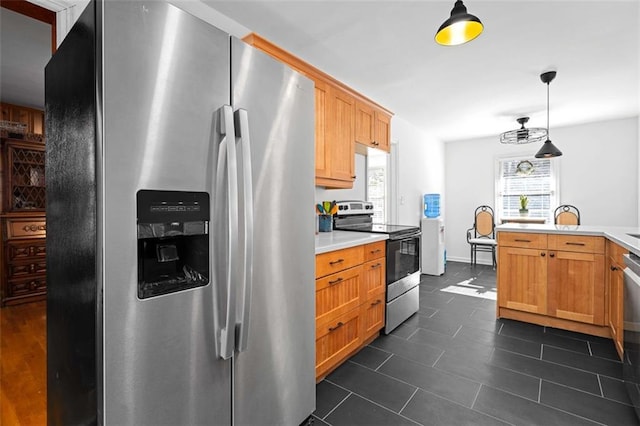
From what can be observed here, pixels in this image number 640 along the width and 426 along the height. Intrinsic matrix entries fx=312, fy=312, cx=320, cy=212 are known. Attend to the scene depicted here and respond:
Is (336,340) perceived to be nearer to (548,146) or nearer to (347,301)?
(347,301)

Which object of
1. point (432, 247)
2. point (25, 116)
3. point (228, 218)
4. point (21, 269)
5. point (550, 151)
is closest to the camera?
point (228, 218)

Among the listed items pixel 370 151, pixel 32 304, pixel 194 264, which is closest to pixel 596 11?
pixel 370 151

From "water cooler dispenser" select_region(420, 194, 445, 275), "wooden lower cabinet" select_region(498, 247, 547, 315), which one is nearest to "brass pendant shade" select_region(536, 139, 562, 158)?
"wooden lower cabinet" select_region(498, 247, 547, 315)

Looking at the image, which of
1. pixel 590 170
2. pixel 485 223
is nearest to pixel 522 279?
pixel 485 223

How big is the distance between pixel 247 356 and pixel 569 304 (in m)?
2.99

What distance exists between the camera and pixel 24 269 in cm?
391

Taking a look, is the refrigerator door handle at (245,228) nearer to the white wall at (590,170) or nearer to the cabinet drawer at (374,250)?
the cabinet drawer at (374,250)

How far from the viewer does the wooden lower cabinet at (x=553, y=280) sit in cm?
269

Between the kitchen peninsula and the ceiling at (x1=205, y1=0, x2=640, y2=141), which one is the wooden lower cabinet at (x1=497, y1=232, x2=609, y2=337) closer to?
the kitchen peninsula

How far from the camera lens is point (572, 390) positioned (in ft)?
6.38

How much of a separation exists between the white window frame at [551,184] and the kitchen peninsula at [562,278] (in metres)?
2.92

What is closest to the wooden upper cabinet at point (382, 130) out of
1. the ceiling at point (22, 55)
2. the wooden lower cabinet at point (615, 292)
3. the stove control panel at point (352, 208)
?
the stove control panel at point (352, 208)

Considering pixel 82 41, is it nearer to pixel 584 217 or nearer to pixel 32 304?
pixel 32 304

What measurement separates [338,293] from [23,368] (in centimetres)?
240
